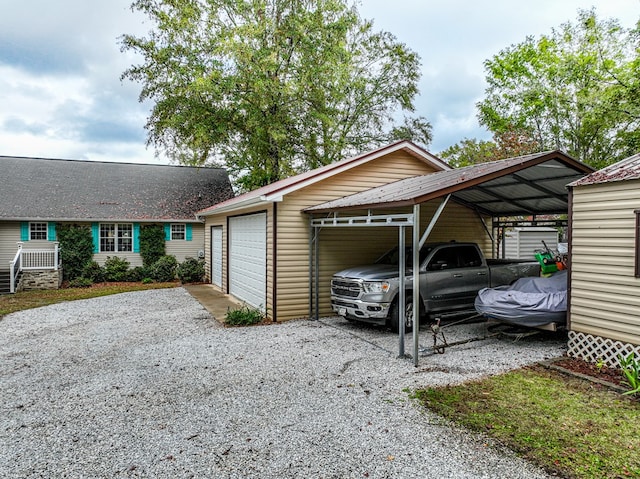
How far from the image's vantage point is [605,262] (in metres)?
5.88

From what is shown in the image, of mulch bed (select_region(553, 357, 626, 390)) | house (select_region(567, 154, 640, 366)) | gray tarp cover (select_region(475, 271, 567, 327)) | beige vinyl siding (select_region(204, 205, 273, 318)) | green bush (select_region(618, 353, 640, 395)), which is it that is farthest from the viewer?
beige vinyl siding (select_region(204, 205, 273, 318))

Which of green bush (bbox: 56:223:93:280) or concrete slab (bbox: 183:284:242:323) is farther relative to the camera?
green bush (bbox: 56:223:93:280)

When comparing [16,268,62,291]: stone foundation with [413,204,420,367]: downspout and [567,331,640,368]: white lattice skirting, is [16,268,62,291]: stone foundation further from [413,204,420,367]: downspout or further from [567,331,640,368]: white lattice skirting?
[567,331,640,368]: white lattice skirting

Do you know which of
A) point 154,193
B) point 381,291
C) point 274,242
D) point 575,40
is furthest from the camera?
point 575,40

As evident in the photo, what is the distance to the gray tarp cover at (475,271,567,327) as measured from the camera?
673 cm

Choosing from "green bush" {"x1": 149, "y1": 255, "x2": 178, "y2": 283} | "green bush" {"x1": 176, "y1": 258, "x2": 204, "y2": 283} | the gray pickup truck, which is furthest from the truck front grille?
"green bush" {"x1": 149, "y1": 255, "x2": 178, "y2": 283}

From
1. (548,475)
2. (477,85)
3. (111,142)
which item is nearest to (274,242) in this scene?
(548,475)

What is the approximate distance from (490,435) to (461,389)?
1.21 metres

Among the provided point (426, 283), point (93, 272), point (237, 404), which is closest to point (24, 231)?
point (93, 272)

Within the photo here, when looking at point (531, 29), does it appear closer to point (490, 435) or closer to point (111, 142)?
point (490, 435)

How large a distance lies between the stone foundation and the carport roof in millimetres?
12892

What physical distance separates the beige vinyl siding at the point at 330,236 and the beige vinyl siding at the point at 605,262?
4734 mm

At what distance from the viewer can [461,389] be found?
5.20 m

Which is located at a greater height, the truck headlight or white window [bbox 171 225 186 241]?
white window [bbox 171 225 186 241]
